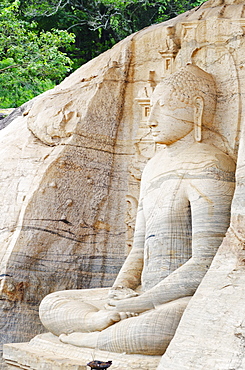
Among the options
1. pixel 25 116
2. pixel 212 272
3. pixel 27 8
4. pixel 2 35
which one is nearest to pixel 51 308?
pixel 212 272

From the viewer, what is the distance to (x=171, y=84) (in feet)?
19.1

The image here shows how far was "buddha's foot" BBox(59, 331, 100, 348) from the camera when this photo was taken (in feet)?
16.5

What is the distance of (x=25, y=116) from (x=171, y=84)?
2.46m

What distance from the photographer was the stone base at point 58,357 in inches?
181

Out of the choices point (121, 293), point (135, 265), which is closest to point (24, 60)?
point (135, 265)

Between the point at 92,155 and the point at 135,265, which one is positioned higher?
the point at 92,155

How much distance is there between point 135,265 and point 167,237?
0.52 metres

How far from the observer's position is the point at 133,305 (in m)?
5.20

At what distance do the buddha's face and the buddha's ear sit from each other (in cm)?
4

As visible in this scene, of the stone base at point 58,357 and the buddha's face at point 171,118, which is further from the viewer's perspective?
the buddha's face at point 171,118

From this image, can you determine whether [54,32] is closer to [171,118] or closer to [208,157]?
[171,118]

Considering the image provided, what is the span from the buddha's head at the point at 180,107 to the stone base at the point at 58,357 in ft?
6.60

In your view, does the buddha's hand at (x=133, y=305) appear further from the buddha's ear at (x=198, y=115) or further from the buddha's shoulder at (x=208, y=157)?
the buddha's ear at (x=198, y=115)

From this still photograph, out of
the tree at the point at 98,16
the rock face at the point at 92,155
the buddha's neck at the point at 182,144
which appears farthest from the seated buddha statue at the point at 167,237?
the tree at the point at 98,16
